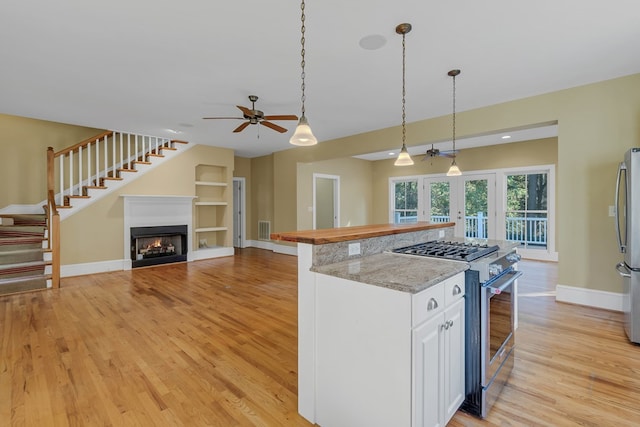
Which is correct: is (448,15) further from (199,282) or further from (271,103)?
(199,282)

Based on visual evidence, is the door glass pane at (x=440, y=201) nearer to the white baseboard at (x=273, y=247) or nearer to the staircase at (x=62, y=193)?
the white baseboard at (x=273, y=247)

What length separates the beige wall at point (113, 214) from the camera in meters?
5.45

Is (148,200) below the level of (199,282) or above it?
above

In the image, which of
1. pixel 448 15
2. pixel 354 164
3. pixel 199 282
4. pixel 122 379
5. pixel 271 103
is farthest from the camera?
pixel 354 164

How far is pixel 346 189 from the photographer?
9.05 meters

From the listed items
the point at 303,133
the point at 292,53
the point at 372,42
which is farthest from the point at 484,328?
the point at 292,53

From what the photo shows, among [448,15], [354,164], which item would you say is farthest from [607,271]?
[354,164]

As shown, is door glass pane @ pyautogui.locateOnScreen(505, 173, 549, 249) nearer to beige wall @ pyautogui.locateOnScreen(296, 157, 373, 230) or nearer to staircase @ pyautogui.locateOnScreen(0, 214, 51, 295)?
beige wall @ pyautogui.locateOnScreen(296, 157, 373, 230)

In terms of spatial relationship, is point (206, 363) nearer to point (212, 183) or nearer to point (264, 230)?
point (212, 183)

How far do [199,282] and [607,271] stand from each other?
5534 mm

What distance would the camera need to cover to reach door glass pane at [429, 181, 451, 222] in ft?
27.1

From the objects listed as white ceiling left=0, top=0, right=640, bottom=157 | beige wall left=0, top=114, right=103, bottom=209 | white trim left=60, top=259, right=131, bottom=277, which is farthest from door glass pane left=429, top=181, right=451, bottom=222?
beige wall left=0, top=114, right=103, bottom=209

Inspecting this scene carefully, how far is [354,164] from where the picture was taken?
9281 mm

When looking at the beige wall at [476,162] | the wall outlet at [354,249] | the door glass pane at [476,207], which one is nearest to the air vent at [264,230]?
the beige wall at [476,162]
